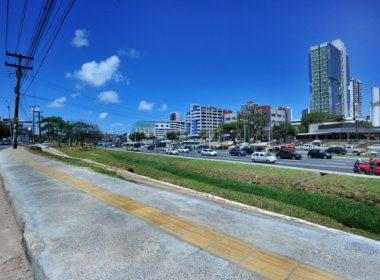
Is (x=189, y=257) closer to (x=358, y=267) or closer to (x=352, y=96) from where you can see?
(x=358, y=267)

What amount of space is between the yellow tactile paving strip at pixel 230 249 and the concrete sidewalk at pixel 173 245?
14mm

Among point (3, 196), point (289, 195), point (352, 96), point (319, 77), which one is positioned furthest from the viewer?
point (352, 96)

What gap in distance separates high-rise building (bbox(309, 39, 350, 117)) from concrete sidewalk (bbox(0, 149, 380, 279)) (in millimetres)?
125375

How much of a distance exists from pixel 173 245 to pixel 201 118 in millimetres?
161668

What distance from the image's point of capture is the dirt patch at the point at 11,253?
4.51 metres

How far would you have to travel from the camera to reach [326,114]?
11625 centimetres

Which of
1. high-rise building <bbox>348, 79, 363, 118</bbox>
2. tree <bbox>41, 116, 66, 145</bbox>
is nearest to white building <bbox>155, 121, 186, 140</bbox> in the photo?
high-rise building <bbox>348, 79, 363, 118</bbox>

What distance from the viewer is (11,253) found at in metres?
5.34

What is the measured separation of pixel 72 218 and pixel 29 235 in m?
1.02

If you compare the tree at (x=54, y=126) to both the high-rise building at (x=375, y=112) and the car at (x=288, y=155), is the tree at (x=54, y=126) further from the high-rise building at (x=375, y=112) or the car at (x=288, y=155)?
the high-rise building at (x=375, y=112)

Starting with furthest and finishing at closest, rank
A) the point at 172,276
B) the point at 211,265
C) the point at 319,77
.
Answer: the point at 319,77 < the point at 211,265 < the point at 172,276

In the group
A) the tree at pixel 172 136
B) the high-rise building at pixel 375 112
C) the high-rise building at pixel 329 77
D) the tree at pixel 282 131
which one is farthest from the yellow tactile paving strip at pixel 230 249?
the tree at pixel 172 136

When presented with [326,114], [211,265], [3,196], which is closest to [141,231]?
[211,265]

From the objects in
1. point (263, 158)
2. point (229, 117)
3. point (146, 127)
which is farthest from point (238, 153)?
point (146, 127)
